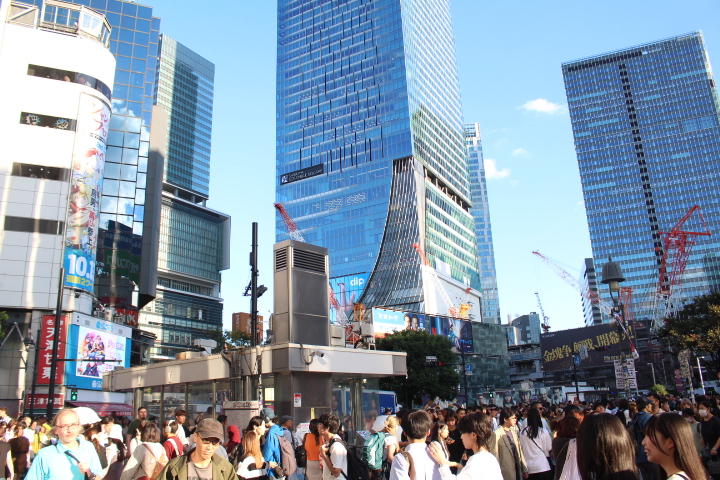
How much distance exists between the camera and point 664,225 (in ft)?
522

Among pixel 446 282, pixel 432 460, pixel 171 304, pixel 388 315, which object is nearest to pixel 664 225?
pixel 446 282

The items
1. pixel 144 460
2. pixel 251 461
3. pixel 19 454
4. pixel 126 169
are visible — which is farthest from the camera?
pixel 126 169

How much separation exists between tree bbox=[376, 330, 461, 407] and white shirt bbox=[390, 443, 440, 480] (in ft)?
166

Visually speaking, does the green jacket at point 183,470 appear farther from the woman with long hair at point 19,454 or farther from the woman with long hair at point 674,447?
the woman with long hair at point 19,454

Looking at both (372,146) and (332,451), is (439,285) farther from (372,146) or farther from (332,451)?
(332,451)

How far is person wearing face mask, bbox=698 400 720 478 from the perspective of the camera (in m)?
10.2

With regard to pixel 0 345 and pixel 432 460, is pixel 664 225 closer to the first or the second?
pixel 0 345

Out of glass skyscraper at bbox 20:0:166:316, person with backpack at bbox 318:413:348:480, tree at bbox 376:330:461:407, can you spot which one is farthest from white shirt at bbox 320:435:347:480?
glass skyscraper at bbox 20:0:166:316

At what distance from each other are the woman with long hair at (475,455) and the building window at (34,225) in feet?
152

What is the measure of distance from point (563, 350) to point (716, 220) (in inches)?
4108

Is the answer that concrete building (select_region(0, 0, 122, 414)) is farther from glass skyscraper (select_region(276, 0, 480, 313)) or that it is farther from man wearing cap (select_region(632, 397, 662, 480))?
glass skyscraper (select_region(276, 0, 480, 313))

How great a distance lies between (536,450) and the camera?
870 cm

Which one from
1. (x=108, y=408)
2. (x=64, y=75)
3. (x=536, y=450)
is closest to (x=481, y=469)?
(x=536, y=450)

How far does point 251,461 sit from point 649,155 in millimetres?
179255
